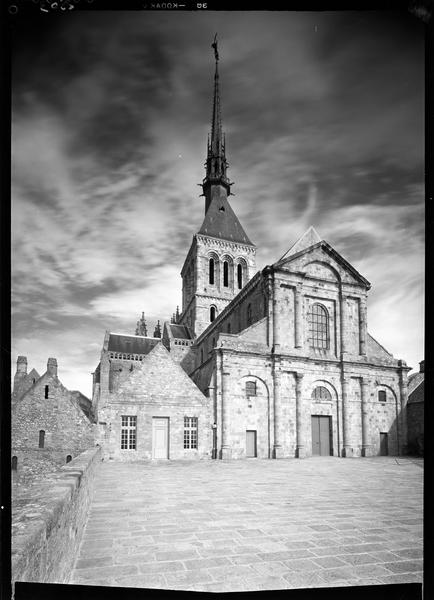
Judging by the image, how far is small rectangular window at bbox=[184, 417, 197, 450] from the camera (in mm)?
22812

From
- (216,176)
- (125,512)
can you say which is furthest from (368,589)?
(216,176)

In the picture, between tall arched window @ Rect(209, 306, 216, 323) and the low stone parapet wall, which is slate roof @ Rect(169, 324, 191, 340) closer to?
tall arched window @ Rect(209, 306, 216, 323)

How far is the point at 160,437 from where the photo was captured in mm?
22578

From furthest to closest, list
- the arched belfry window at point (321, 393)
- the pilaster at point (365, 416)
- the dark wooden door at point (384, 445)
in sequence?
the dark wooden door at point (384, 445) → the arched belfry window at point (321, 393) → the pilaster at point (365, 416)

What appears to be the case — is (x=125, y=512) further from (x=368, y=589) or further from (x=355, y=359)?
(x=355, y=359)

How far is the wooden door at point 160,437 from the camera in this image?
22344 mm

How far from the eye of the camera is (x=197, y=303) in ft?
145

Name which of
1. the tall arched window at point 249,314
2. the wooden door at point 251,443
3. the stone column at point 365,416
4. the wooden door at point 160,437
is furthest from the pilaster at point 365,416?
the wooden door at point 160,437

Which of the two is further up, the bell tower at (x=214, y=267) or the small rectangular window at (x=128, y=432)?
the bell tower at (x=214, y=267)

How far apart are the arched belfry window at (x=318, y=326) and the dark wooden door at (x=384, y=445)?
6626mm

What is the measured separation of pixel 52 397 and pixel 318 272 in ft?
58.0

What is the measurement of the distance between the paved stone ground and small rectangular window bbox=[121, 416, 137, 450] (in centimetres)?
1038

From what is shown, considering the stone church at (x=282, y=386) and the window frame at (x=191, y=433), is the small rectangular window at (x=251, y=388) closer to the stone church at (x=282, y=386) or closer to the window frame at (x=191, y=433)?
the stone church at (x=282, y=386)

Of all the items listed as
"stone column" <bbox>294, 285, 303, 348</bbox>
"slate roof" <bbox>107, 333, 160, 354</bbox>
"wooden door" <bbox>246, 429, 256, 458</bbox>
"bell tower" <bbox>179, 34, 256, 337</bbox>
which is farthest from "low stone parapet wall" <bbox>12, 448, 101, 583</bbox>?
"bell tower" <bbox>179, 34, 256, 337</bbox>
